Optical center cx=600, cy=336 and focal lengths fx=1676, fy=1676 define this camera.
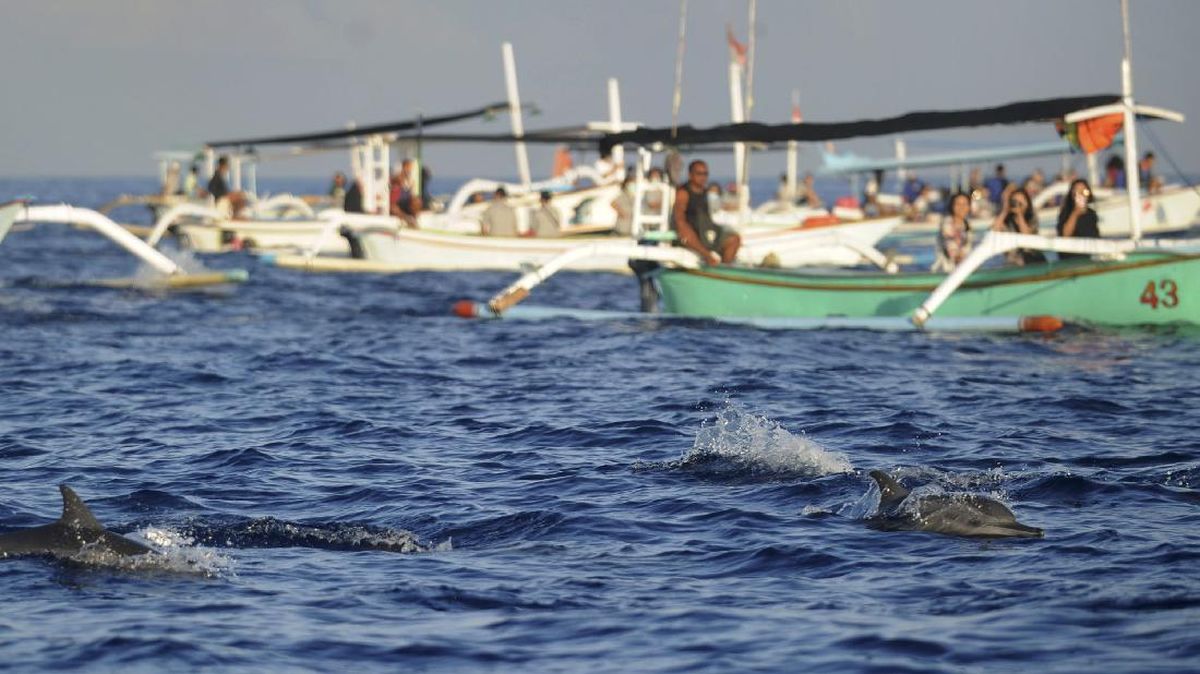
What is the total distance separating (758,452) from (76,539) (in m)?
4.98

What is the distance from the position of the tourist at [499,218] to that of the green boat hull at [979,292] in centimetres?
1091

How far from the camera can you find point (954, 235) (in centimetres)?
2153

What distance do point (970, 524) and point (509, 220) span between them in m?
23.5

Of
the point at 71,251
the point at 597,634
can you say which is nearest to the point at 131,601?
the point at 597,634

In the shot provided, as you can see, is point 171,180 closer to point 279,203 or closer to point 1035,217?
point 279,203

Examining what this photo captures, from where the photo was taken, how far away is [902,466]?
11586mm

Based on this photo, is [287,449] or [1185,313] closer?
[287,449]

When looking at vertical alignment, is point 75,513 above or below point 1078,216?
below

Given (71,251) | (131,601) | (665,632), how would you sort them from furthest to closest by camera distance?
(71,251), (131,601), (665,632)

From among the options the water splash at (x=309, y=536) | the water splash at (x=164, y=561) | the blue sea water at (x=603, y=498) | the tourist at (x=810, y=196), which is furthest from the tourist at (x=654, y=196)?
the water splash at (x=164, y=561)

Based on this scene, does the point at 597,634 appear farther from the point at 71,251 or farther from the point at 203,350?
the point at 71,251

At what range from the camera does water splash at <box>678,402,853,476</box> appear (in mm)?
11518

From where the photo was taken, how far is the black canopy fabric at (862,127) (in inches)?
752

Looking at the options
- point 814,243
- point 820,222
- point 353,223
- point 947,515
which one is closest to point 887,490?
point 947,515
